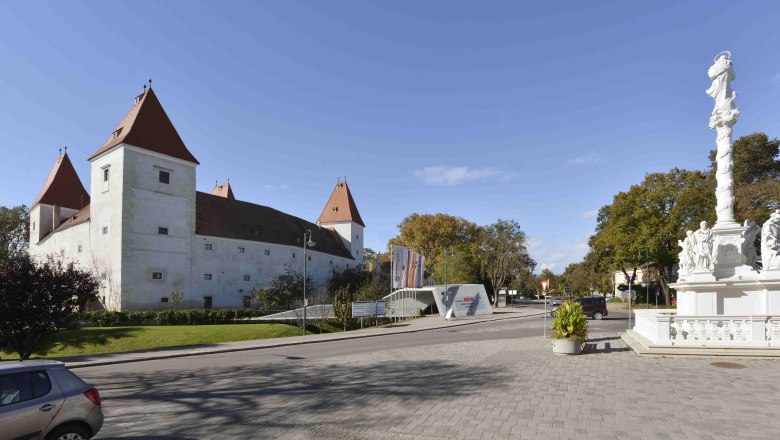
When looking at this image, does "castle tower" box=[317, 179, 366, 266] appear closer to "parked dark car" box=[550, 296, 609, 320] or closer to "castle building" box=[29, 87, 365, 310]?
"castle building" box=[29, 87, 365, 310]

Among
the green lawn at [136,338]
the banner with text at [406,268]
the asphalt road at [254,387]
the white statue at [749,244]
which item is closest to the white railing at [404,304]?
the banner with text at [406,268]

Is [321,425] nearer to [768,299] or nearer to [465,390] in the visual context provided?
[465,390]

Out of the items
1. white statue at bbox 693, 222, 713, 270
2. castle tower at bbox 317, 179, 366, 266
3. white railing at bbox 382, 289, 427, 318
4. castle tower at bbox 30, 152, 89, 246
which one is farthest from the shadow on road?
castle tower at bbox 317, 179, 366, 266

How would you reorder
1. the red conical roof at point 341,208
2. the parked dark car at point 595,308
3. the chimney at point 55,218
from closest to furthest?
the parked dark car at point 595,308 < the chimney at point 55,218 < the red conical roof at point 341,208

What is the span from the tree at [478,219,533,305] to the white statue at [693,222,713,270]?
50483mm

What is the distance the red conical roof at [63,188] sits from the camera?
54.4 m

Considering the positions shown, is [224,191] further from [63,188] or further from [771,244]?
[771,244]

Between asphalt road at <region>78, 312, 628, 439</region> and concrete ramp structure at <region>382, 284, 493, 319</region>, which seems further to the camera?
concrete ramp structure at <region>382, 284, 493, 319</region>

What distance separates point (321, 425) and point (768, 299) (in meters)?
15.1

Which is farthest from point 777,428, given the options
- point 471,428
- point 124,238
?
point 124,238

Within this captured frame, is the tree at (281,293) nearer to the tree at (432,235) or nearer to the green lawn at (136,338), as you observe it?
the green lawn at (136,338)

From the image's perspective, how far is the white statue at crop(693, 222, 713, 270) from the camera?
15547 millimetres

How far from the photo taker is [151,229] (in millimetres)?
42438

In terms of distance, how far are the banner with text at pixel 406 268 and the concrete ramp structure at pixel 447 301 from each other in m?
1.76
